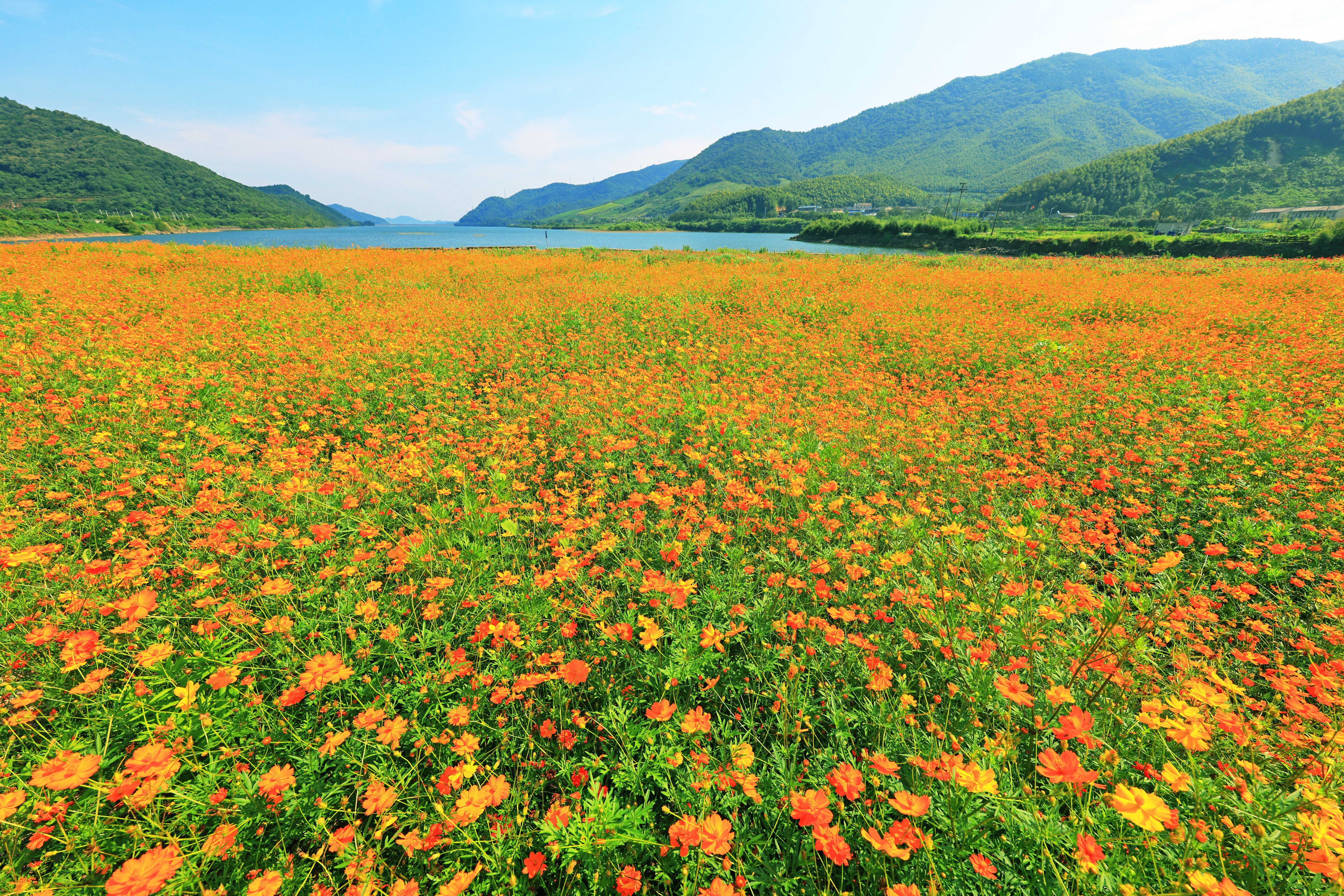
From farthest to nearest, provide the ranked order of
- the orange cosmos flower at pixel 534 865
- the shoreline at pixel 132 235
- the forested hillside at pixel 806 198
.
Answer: the forested hillside at pixel 806 198, the shoreline at pixel 132 235, the orange cosmos flower at pixel 534 865

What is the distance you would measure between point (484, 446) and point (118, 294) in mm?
10163

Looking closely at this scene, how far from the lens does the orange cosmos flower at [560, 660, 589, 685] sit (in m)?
1.84

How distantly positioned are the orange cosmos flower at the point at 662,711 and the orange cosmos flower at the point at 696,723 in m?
0.07

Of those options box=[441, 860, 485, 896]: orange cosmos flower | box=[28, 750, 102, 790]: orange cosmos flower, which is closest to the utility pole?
box=[441, 860, 485, 896]: orange cosmos flower

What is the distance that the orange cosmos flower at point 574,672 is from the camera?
1.84 m

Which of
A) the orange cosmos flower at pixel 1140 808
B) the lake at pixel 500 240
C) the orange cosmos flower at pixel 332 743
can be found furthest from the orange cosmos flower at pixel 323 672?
the lake at pixel 500 240

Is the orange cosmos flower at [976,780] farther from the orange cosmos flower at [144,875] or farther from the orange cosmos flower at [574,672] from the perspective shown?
the orange cosmos flower at [144,875]

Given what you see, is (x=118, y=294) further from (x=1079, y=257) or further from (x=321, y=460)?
(x=1079, y=257)

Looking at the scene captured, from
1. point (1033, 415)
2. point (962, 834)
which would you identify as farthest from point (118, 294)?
point (1033, 415)

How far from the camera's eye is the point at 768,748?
201 centimetres

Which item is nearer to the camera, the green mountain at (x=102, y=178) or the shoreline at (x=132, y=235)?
the shoreline at (x=132, y=235)

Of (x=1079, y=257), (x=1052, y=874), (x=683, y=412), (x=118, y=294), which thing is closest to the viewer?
(x=1052, y=874)

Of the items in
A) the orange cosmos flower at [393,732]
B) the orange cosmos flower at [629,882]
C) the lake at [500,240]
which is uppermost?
the lake at [500,240]

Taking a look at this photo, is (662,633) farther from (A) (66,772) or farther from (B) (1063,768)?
(A) (66,772)
